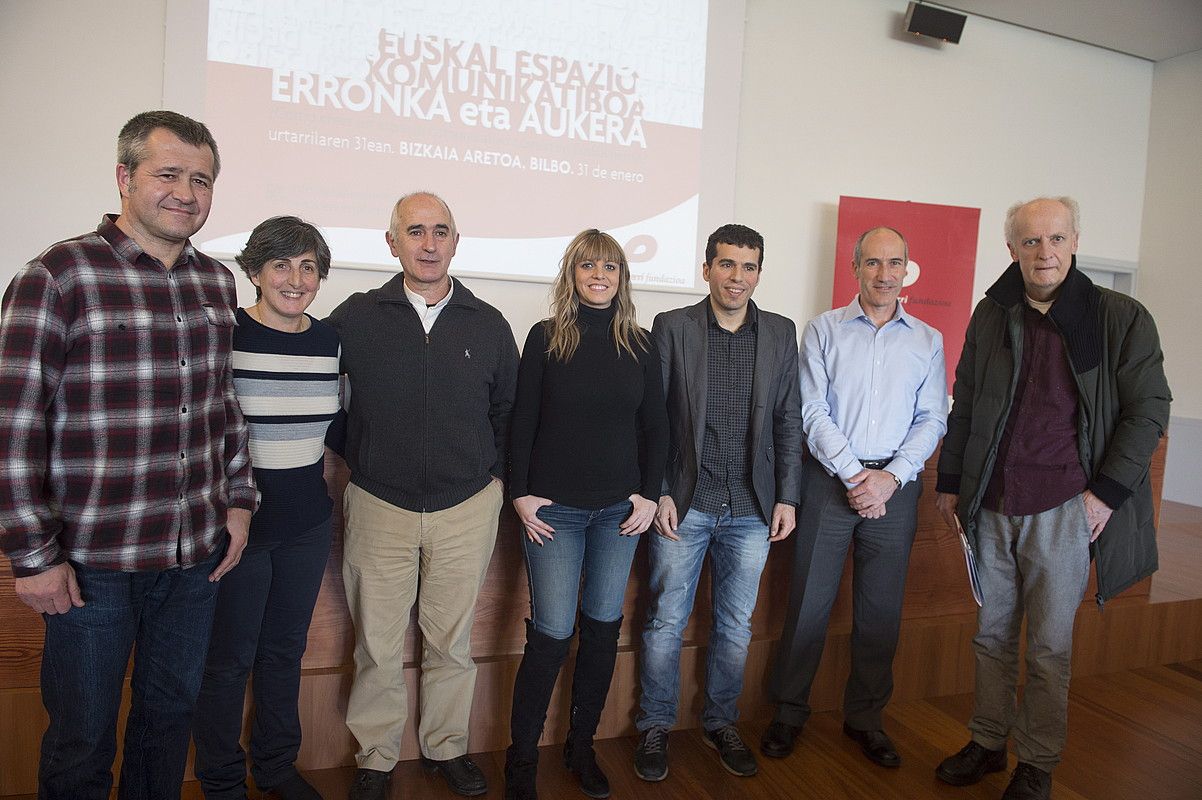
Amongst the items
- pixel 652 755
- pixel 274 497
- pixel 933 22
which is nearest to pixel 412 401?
pixel 274 497

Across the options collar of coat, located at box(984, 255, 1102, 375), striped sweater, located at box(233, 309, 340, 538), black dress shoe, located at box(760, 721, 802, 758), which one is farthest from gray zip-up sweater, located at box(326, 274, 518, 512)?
collar of coat, located at box(984, 255, 1102, 375)

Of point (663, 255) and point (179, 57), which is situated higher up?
point (179, 57)

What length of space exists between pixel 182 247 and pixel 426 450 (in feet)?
2.39

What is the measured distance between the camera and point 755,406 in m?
2.18

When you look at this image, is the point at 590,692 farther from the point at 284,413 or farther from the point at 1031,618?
the point at 1031,618

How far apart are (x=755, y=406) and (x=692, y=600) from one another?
0.62 metres

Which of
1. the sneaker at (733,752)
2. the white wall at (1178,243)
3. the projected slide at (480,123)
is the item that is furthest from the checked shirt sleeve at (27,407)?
the white wall at (1178,243)

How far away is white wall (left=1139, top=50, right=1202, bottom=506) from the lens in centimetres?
558

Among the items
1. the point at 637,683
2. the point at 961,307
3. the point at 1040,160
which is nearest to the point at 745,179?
the point at 961,307

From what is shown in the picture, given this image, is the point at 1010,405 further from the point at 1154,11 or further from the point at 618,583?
the point at 1154,11

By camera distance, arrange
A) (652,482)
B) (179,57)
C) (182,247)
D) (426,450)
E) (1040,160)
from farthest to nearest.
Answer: (1040,160), (179,57), (652,482), (426,450), (182,247)

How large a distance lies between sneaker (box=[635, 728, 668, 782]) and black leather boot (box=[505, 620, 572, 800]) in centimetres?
33

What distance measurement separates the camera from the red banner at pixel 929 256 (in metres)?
4.86

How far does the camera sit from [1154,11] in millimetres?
5012
